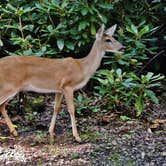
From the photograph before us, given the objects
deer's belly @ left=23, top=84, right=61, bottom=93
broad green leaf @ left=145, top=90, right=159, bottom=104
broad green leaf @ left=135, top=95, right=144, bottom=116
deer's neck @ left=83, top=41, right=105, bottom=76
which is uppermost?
deer's neck @ left=83, top=41, right=105, bottom=76

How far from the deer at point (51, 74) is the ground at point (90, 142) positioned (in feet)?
0.71

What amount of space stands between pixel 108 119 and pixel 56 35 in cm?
178

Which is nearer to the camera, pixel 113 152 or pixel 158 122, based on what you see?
pixel 113 152

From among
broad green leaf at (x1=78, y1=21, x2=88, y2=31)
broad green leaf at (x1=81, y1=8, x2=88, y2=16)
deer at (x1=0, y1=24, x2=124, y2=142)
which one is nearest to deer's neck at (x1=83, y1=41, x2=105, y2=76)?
deer at (x1=0, y1=24, x2=124, y2=142)

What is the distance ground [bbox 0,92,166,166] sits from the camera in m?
6.23

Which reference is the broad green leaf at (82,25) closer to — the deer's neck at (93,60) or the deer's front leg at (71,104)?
the deer's neck at (93,60)

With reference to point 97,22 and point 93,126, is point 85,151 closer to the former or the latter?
point 93,126

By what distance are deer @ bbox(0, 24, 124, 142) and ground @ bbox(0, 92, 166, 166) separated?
22cm

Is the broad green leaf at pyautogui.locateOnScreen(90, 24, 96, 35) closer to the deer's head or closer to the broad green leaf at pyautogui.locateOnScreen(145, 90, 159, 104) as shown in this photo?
the deer's head

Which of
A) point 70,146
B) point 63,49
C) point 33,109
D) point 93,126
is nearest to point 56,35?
point 63,49

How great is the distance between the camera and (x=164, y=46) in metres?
9.66

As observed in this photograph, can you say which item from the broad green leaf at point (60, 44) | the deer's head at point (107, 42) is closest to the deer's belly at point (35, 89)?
the deer's head at point (107, 42)

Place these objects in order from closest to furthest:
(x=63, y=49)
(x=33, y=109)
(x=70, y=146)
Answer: (x=70, y=146), (x=33, y=109), (x=63, y=49)

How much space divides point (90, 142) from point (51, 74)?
105cm
